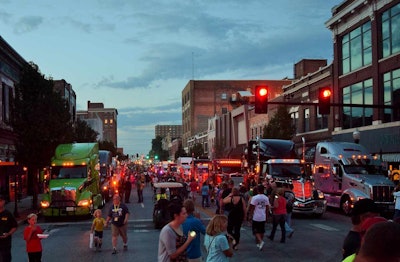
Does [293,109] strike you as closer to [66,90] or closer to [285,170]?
[285,170]

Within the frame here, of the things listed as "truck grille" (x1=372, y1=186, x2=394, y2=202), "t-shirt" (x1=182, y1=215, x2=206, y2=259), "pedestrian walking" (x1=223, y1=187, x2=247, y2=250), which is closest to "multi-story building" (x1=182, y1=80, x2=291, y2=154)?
"truck grille" (x1=372, y1=186, x2=394, y2=202)

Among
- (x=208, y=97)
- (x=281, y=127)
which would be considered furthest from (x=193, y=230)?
(x=208, y=97)

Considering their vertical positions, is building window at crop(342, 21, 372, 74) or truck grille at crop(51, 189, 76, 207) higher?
building window at crop(342, 21, 372, 74)

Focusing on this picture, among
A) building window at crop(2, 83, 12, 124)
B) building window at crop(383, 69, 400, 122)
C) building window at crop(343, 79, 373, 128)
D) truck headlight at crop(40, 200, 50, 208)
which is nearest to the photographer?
truck headlight at crop(40, 200, 50, 208)

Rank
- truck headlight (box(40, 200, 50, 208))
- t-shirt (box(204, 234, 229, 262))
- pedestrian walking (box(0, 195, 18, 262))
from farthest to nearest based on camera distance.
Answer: truck headlight (box(40, 200, 50, 208)) → pedestrian walking (box(0, 195, 18, 262)) → t-shirt (box(204, 234, 229, 262))

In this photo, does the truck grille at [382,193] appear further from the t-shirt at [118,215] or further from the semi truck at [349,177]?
the t-shirt at [118,215]

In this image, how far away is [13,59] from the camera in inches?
1432

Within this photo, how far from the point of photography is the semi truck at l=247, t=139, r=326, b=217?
79.1 ft

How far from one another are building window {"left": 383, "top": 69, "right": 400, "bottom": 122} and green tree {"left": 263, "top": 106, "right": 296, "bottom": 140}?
41.3ft

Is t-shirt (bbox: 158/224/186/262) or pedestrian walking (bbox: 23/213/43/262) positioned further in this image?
pedestrian walking (bbox: 23/213/43/262)

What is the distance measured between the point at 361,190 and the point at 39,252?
17.9 metres

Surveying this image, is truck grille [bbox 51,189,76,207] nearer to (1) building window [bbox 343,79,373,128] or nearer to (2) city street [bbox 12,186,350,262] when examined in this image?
(2) city street [bbox 12,186,350,262]

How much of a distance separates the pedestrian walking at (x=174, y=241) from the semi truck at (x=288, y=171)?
1435cm

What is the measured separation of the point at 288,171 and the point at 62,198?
1246 centimetres
